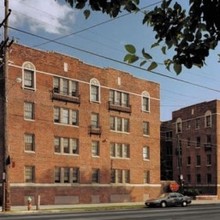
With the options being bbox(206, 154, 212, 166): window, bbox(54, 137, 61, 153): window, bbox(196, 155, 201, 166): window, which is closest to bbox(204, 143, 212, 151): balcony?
bbox(206, 154, 212, 166): window

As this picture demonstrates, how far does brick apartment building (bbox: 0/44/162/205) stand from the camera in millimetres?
51219

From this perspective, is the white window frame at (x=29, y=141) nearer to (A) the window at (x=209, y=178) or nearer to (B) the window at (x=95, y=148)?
(B) the window at (x=95, y=148)

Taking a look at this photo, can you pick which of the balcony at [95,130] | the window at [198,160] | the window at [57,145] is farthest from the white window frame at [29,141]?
the window at [198,160]

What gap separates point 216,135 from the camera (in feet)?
278

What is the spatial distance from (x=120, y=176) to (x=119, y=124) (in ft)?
19.9

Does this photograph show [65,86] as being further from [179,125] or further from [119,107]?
[179,125]

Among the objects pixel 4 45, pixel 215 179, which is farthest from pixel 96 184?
pixel 215 179

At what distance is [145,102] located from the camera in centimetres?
6725

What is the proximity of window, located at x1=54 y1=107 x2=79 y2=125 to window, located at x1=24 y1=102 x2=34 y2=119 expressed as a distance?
322 cm

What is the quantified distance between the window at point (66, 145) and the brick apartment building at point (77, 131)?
6 centimetres

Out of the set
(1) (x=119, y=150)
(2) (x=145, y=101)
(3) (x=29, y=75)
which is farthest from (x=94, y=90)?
(3) (x=29, y=75)

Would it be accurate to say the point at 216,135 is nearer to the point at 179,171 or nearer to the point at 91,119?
the point at 179,171

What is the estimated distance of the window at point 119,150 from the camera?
61.8m

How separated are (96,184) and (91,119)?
7.17m
